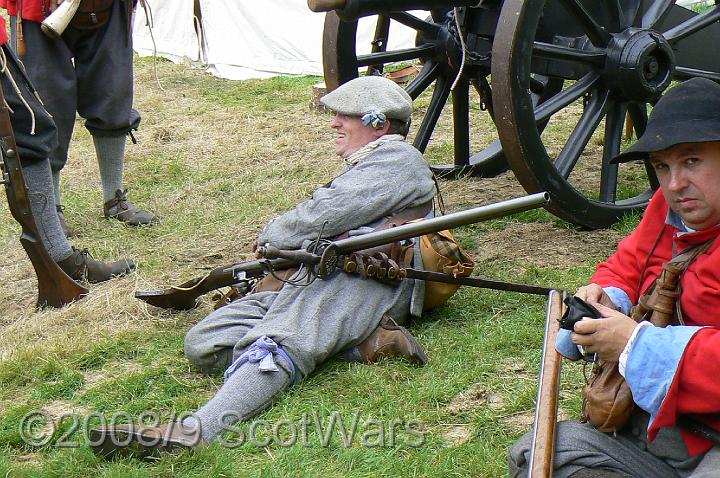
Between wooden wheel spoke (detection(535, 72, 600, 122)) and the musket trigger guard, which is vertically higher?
wooden wheel spoke (detection(535, 72, 600, 122))

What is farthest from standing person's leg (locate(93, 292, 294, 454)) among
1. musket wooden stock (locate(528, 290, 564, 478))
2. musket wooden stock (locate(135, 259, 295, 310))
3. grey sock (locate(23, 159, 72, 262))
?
grey sock (locate(23, 159, 72, 262))

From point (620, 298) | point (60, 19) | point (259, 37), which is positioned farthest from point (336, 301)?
point (259, 37)

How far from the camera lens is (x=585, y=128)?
15.2 feet

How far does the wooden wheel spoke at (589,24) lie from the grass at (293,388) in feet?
2.79

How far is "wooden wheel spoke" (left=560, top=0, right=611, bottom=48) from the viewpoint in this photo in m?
4.36

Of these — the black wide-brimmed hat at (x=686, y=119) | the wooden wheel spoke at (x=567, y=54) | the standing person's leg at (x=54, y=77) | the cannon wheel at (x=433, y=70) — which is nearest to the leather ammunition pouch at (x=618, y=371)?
the black wide-brimmed hat at (x=686, y=119)

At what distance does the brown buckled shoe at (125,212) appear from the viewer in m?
5.85

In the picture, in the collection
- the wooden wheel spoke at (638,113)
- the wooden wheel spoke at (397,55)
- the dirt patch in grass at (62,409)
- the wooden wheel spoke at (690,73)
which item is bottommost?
the dirt patch in grass at (62,409)

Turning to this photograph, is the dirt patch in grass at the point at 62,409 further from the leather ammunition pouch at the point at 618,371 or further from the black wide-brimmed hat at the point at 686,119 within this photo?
the black wide-brimmed hat at the point at 686,119

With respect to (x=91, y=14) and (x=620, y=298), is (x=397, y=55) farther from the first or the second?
(x=620, y=298)

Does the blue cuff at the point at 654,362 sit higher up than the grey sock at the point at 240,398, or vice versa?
the blue cuff at the point at 654,362

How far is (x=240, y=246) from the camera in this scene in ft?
17.4

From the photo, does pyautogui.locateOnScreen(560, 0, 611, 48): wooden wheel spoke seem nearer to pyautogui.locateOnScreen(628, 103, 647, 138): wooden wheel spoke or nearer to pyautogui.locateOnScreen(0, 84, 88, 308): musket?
pyautogui.locateOnScreen(628, 103, 647, 138): wooden wheel spoke

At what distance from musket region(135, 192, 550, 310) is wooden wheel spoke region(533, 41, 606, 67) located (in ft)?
3.58
